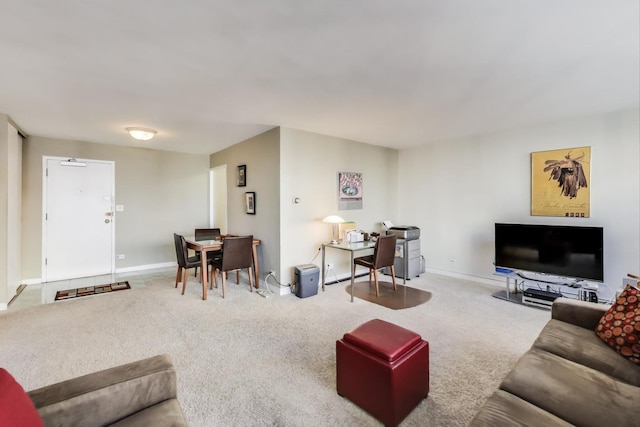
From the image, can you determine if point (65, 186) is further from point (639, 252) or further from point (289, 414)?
point (639, 252)

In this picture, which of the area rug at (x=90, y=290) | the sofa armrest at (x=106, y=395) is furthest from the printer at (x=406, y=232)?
the area rug at (x=90, y=290)

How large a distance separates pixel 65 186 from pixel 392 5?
5.76 m

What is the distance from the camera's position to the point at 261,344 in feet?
8.79

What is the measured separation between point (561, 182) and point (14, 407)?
17.0 feet

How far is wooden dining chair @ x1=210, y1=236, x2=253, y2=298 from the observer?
12.9 feet

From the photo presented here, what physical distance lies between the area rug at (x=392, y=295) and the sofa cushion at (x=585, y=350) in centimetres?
178

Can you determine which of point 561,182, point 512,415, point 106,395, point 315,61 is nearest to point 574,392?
point 512,415

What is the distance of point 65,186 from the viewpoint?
490 cm

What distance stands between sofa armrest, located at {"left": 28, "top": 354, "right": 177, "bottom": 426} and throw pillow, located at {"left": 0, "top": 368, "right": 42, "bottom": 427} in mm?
160

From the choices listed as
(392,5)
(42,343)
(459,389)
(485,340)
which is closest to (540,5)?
(392,5)

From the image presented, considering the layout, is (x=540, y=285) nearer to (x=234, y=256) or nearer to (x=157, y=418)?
(x=234, y=256)

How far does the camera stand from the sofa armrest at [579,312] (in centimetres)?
201

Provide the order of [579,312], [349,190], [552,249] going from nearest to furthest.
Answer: [579,312] < [552,249] < [349,190]

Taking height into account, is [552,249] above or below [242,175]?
below
